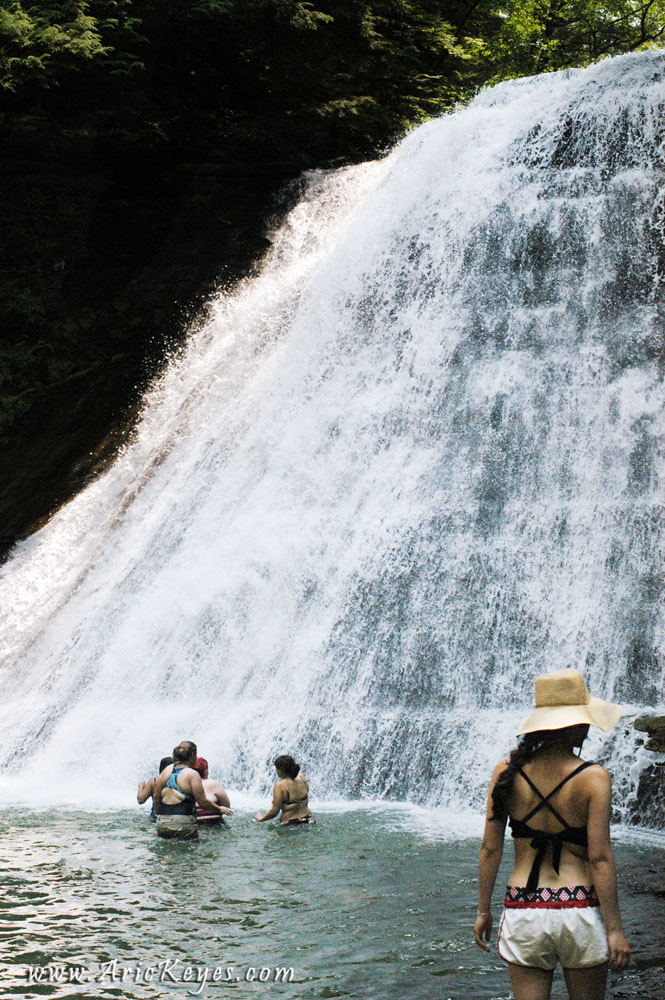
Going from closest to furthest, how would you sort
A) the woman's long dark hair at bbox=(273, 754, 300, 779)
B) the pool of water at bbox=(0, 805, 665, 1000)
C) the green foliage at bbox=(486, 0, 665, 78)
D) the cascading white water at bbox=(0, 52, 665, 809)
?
1. the pool of water at bbox=(0, 805, 665, 1000)
2. the woman's long dark hair at bbox=(273, 754, 300, 779)
3. the cascading white water at bbox=(0, 52, 665, 809)
4. the green foliage at bbox=(486, 0, 665, 78)

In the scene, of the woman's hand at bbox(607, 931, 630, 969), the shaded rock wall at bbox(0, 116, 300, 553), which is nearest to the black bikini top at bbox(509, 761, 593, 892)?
the woman's hand at bbox(607, 931, 630, 969)

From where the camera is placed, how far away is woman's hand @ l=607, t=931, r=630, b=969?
10.1ft

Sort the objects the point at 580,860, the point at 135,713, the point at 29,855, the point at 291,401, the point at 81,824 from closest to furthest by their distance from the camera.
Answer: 1. the point at 580,860
2. the point at 29,855
3. the point at 81,824
4. the point at 135,713
5. the point at 291,401

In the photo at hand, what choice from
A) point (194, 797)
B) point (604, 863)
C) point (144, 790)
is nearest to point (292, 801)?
point (194, 797)

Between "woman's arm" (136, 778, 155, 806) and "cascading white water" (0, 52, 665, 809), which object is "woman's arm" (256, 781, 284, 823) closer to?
"woman's arm" (136, 778, 155, 806)

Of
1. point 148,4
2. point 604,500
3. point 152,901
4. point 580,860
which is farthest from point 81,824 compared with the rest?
point 148,4

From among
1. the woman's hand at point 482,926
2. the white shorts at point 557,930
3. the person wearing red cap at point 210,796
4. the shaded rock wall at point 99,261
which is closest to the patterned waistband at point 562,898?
the white shorts at point 557,930

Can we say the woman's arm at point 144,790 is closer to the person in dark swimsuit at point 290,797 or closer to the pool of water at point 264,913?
the pool of water at point 264,913

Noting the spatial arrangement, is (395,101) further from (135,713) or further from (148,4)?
(135,713)

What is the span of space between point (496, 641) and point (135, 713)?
4130 mm

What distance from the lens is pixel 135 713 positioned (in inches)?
445

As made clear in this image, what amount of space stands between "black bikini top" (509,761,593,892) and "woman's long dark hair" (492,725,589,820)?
78 mm

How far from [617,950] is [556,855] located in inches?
12.8

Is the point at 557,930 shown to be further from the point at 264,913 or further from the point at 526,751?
the point at 264,913
